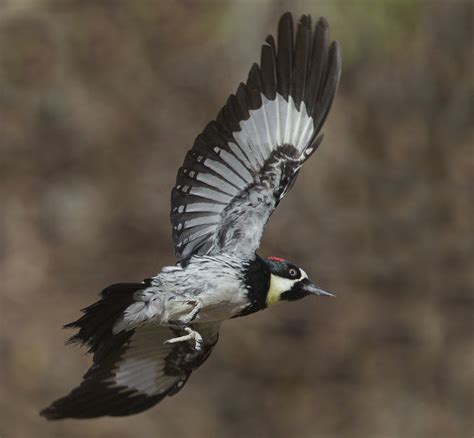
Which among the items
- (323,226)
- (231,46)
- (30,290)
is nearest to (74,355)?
(30,290)

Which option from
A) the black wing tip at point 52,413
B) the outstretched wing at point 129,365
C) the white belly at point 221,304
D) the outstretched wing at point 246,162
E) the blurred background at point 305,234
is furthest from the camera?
the blurred background at point 305,234

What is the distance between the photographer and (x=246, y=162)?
5934mm

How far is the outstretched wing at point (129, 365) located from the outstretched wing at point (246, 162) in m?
0.49

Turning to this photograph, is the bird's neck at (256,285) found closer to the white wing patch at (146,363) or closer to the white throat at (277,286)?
the white throat at (277,286)

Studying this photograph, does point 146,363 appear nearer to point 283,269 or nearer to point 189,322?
point 189,322

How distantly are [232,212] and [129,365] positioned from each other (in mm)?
994

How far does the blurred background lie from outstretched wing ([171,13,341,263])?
5525mm

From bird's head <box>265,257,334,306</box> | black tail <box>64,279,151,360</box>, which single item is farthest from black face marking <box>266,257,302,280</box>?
black tail <box>64,279,151,360</box>

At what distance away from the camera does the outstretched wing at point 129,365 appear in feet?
18.4

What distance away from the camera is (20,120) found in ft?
43.0

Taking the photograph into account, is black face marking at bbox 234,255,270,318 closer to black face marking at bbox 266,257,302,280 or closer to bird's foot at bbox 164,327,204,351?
black face marking at bbox 266,257,302,280

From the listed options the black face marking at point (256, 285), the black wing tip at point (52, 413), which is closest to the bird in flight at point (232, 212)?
the black face marking at point (256, 285)

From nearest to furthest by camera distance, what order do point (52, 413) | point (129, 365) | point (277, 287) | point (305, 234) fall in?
point (52, 413)
point (277, 287)
point (129, 365)
point (305, 234)

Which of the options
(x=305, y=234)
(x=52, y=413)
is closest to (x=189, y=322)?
(x=52, y=413)
